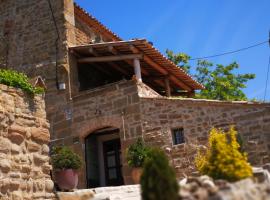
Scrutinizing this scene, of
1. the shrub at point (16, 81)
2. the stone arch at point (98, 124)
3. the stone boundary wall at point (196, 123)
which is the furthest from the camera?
the stone arch at point (98, 124)

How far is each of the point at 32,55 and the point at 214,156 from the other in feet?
35.8

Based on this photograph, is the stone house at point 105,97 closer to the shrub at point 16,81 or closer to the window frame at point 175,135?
the window frame at point 175,135

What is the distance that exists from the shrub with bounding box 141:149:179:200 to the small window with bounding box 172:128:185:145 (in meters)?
7.37

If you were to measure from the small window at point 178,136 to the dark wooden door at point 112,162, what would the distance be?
11.2ft

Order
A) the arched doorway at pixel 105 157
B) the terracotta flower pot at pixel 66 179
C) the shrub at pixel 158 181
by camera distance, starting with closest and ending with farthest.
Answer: the shrub at pixel 158 181 < the terracotta flower pot at pixel 66 179 < the arched doorway at pixel 105 157

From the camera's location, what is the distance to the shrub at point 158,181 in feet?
13.9

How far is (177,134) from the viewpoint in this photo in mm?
12109

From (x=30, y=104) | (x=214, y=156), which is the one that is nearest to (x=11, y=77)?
(x=30, y=104)

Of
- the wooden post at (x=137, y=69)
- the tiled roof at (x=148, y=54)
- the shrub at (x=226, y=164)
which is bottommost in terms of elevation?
the shrub at (x=226, y=164)

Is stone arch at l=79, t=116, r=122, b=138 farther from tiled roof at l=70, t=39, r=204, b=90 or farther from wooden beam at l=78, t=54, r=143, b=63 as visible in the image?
tiled roof at l=70, t=39, r=204, b=90

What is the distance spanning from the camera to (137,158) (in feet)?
38.7

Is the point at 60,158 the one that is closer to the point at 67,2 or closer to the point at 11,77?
the point at 11,77

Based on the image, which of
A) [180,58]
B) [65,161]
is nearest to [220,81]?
[180,58]

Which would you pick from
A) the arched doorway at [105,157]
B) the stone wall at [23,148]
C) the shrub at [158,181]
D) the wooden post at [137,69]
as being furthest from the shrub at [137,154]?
the shrub at [158,181]
